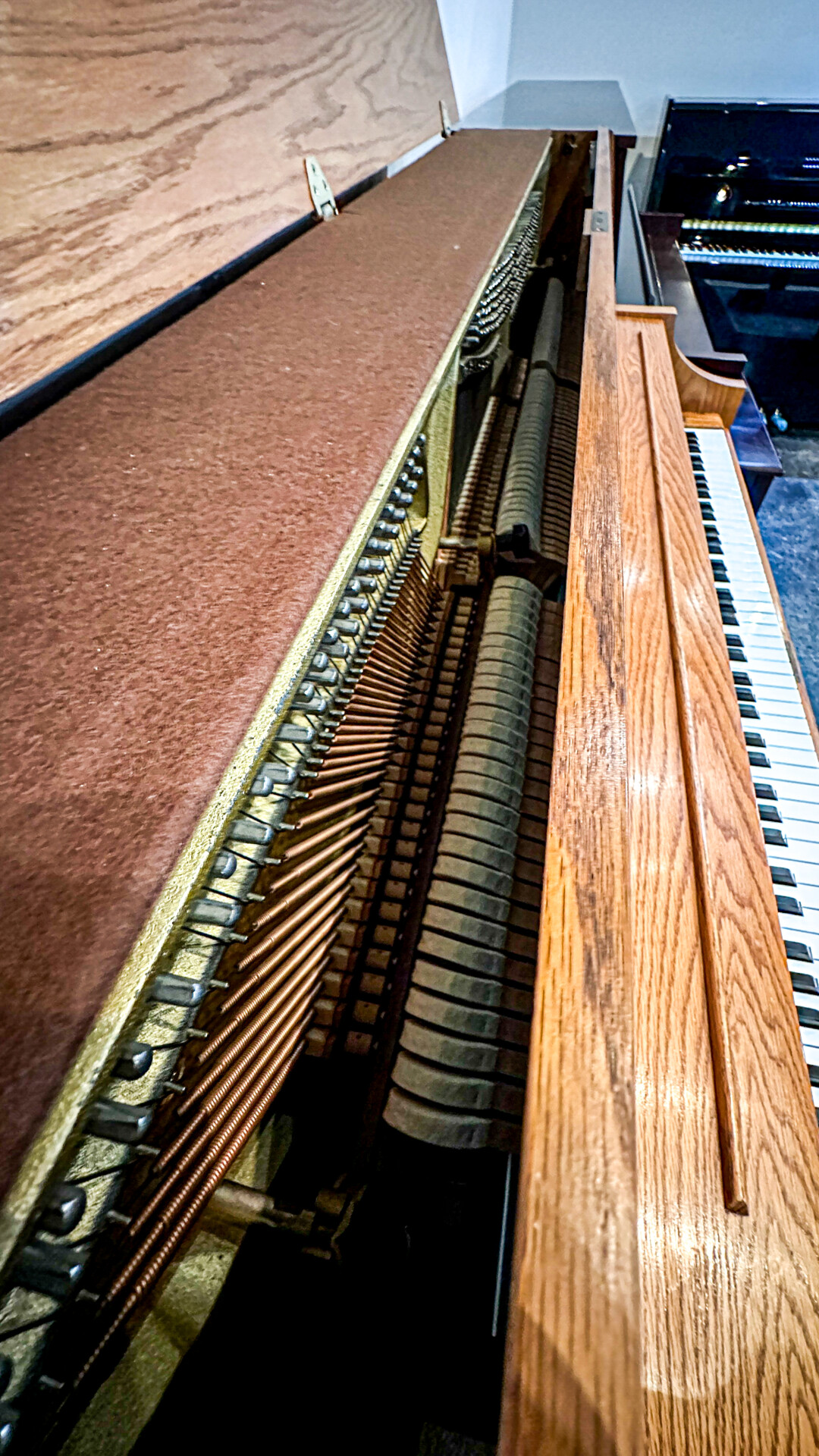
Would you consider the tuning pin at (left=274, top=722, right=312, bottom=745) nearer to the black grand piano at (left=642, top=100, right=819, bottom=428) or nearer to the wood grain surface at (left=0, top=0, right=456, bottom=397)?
the wood grain surface at (left=0, top=0, right=456, bottom=397)

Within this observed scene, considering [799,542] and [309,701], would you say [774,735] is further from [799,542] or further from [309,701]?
[799,542]

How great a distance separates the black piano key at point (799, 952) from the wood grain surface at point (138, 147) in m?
1.32

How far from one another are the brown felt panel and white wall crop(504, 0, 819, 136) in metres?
4.28

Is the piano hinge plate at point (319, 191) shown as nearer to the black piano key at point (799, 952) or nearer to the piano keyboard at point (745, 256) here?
the black piano key at point (799, 952)

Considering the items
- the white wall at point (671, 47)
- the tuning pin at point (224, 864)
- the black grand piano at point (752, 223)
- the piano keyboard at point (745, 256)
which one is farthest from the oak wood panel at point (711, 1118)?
the white wall at point (671, 47)

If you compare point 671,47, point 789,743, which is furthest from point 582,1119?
point 671,47

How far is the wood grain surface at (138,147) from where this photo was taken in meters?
0.78

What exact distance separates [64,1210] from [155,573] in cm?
52

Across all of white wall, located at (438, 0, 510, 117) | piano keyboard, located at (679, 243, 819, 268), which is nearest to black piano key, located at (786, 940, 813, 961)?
white wall, located at (438, 0, 510, 117)

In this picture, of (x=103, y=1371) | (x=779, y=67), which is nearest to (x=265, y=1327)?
(x=103, y=1371)

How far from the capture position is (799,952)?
41.9 inches

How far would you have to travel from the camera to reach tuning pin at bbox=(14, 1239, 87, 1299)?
467mm

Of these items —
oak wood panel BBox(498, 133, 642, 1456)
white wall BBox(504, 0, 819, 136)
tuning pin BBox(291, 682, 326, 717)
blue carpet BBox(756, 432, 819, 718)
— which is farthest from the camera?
white wall BBox(504, 0, 819, 136)

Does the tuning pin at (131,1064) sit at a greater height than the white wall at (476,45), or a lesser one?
lesser
